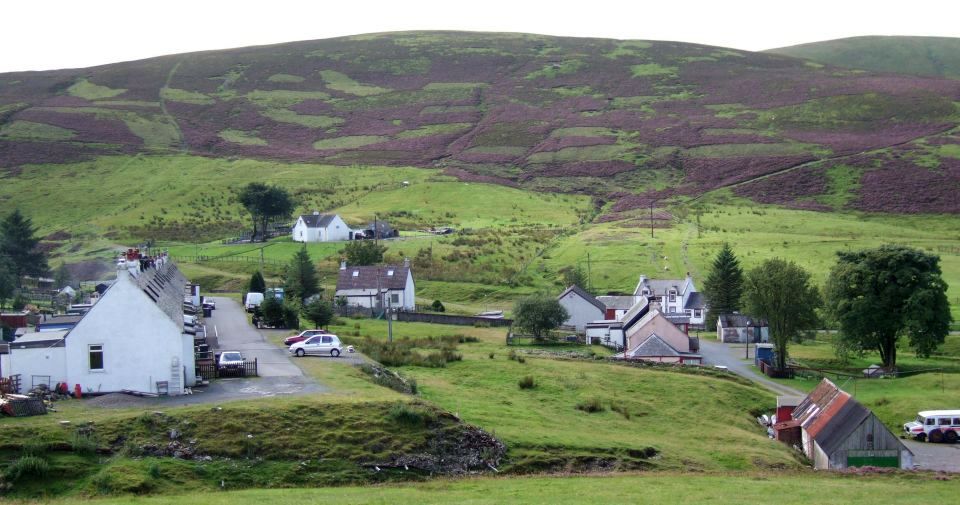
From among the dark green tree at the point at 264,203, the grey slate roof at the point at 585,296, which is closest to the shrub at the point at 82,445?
the grey slate roof at the point at 585,296

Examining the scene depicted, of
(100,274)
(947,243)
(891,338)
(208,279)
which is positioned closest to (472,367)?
(891,338)

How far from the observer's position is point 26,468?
2523 cm

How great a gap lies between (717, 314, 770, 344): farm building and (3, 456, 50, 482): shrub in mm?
58253

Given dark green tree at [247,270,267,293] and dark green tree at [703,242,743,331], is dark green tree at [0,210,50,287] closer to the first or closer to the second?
dark green tree at [247,270,267,293]

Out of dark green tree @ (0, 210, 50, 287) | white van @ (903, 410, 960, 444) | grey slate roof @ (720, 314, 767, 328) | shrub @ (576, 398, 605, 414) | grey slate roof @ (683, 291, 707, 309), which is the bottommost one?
white van @ (903, 410, 960, 444)

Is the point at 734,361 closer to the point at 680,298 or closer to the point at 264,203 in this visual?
the point at 680,298

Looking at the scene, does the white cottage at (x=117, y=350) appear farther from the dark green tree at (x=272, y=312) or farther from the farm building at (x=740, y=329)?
the farm building at (x=740, y=329)

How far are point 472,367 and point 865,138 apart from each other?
131 m

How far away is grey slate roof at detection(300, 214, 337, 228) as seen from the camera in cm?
10812

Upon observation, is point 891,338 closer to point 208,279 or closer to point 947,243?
point 947,243

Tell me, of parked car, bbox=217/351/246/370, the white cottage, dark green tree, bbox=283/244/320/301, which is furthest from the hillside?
the white cottage

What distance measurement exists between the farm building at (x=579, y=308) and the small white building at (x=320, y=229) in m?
37.3

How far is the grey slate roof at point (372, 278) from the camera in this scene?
8238cm

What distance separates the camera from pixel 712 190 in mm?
141250
